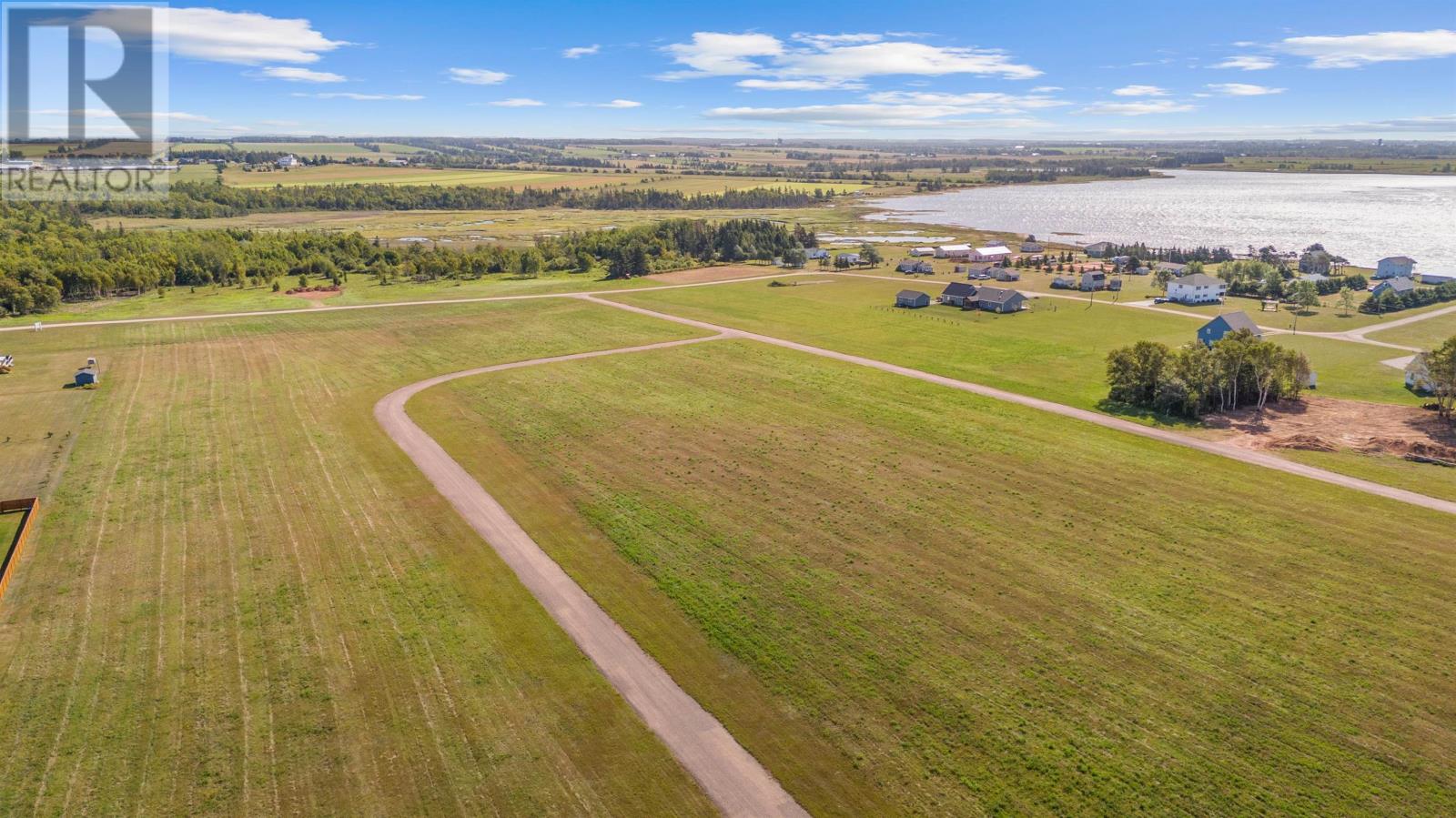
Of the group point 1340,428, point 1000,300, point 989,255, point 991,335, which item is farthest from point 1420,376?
point 989,255

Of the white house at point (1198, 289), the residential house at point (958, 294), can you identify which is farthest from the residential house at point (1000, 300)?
the white house at point (1198, 289)

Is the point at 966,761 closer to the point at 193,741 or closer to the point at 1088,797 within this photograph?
the point at 1088,797

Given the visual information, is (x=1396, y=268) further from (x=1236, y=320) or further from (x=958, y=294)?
(x=958, y=294)

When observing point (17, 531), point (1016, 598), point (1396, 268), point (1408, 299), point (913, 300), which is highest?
point (1396, 268)

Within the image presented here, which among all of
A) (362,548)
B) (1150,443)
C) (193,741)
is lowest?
(193,741)

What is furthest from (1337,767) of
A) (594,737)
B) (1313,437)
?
Answer: (1313,437)

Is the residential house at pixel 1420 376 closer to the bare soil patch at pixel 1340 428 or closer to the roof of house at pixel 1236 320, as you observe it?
the bare soil patch at pixel 1340 428
